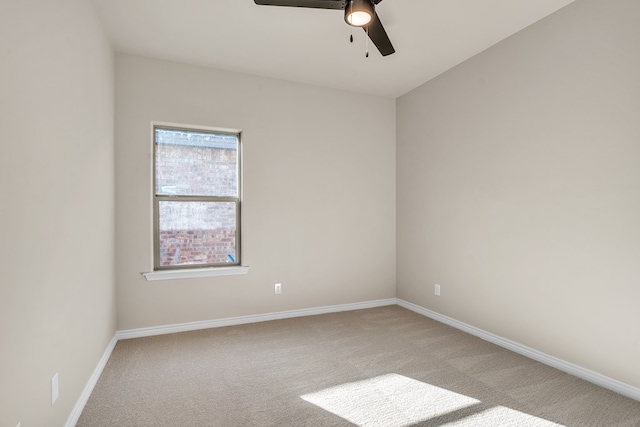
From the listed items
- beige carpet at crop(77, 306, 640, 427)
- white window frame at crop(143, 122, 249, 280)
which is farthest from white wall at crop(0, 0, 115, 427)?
white window frame at crop(143, 122, 249, 280)

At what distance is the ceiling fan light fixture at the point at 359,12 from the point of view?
1.94 metres

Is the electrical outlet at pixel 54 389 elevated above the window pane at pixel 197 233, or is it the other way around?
the window pane at pixel 197 233

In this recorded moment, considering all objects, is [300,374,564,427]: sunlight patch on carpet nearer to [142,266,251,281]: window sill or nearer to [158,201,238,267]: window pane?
[142,266,251,281]: window sill

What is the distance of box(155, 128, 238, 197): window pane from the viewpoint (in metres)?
3.52

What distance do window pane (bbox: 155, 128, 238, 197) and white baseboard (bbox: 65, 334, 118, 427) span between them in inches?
60.4

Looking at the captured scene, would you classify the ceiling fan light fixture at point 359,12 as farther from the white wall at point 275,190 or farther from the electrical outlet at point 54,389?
the electrical outlet at point 54,389

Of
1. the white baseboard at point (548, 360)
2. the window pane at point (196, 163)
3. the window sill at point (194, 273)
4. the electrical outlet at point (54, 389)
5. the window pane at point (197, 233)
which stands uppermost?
the window pane at point (196, 163)

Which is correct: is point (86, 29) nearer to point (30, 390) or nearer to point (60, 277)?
point (60, 277)

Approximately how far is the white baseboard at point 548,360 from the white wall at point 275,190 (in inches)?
42.8

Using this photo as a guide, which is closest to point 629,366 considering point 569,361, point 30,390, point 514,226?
point 569,361

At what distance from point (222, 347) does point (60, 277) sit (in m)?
1.63

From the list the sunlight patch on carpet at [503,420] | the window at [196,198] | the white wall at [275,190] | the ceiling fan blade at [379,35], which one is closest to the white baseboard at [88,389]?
the white wall at [275,190]

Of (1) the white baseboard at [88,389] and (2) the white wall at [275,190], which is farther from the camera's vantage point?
(2) the white wall at [275,190]

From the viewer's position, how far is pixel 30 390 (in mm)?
1475
